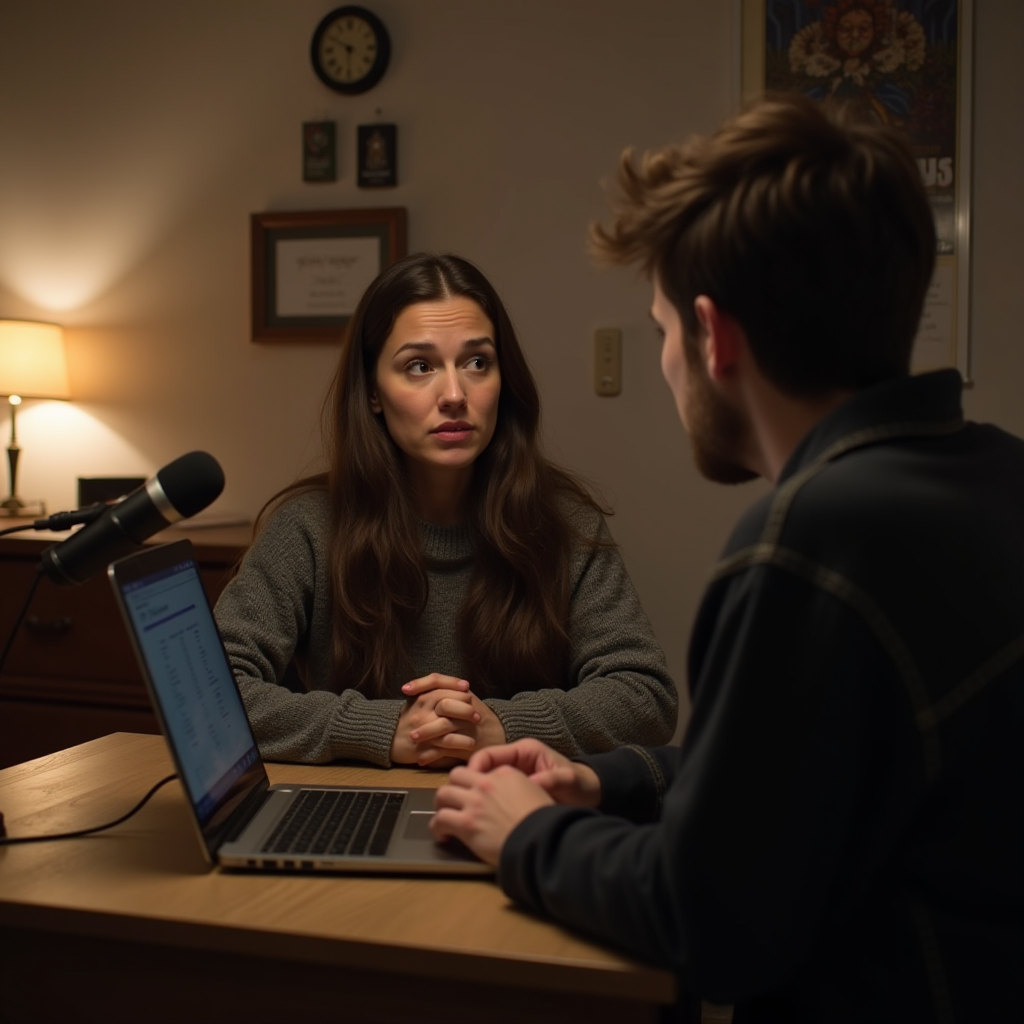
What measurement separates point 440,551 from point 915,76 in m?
1.63

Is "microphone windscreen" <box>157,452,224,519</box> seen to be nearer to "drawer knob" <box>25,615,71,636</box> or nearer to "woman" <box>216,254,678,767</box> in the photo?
"woman" <box>216,254,678,767</box>

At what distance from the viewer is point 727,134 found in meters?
0.83

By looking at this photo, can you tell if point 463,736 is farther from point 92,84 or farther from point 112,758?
point 92,84

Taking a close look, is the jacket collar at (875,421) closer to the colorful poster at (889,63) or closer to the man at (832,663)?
the man at (832,663)

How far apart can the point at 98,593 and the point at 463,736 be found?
151 cm

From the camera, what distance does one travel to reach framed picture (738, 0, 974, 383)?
7.84ft

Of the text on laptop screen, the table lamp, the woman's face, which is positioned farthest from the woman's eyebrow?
the table lamp

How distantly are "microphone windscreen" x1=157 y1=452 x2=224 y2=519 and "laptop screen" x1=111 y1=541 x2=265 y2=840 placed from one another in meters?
0.05

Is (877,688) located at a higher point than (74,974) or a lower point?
higher

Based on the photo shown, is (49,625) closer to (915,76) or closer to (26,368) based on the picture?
(26,368)

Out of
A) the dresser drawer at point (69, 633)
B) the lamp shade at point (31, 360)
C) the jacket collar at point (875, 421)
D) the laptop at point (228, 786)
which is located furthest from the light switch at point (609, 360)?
the jacket collar at point (875, 421)

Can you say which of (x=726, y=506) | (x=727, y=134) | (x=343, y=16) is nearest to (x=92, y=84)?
(x=343, y=16)

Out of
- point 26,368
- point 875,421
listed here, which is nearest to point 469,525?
point 875,421

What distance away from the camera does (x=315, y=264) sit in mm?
2770
